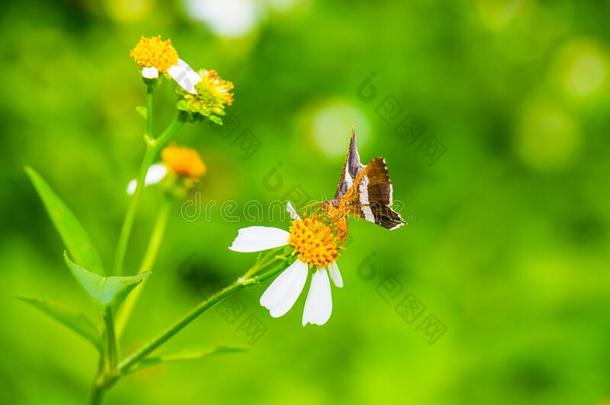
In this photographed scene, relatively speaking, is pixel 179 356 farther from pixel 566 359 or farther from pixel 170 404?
pixel 566 359

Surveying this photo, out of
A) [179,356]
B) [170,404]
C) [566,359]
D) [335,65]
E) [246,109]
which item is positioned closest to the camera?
[179,356]

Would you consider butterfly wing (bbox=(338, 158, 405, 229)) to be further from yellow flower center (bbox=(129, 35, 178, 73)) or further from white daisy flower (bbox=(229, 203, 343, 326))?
yellow flower center (bbox=(129, 35, 178, 73))

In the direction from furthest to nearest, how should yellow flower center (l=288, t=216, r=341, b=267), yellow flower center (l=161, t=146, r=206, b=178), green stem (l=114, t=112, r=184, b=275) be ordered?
yellow flower center (l=161, t=146, r=206, b=178), yellow flower center (l=288, t=216, r=341, b=267), green stem (l=114, t=112, r=184, b=275)

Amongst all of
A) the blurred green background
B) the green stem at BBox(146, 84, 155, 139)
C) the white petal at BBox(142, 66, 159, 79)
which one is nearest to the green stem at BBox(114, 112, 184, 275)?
the green stem at BBox(146, 84, 155, 139)

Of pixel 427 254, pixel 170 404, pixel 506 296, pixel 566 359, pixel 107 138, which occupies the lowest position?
pixel 566 359

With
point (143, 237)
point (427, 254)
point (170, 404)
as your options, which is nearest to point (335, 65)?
point (427, 254)

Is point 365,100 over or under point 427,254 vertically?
over
